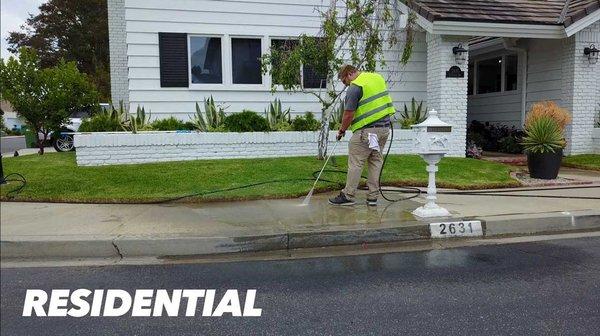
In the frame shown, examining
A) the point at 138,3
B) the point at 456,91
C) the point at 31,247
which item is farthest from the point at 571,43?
the point at 31,247

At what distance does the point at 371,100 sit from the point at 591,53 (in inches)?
332

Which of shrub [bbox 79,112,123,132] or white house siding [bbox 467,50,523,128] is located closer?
shrub [bbox 79,112,123,132]

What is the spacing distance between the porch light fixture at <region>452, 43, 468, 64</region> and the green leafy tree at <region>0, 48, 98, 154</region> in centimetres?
940

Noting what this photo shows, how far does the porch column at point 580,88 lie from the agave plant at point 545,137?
3230mm

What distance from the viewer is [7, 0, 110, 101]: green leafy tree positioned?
3459 cm

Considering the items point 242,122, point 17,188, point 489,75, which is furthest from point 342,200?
point 489,75

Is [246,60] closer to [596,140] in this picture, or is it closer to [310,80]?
[310,80]

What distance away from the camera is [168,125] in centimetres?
1114

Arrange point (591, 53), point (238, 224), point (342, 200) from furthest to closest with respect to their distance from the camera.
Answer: point (591, 53)
point (342, 200)
point (238, 224)

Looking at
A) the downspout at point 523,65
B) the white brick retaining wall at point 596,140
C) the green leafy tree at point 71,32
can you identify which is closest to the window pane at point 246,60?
the downspout at point 523,65

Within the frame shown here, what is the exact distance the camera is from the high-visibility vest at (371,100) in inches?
269

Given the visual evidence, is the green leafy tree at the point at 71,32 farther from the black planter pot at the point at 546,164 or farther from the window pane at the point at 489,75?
the black planter pot at the point at 546,164

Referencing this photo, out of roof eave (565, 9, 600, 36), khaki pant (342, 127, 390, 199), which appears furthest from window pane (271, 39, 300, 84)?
roof eave (565, 9, 600, 36)

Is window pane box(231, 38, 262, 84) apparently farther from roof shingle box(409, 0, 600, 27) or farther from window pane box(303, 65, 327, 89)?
roof shingle box(409, 0, 600, 27)
